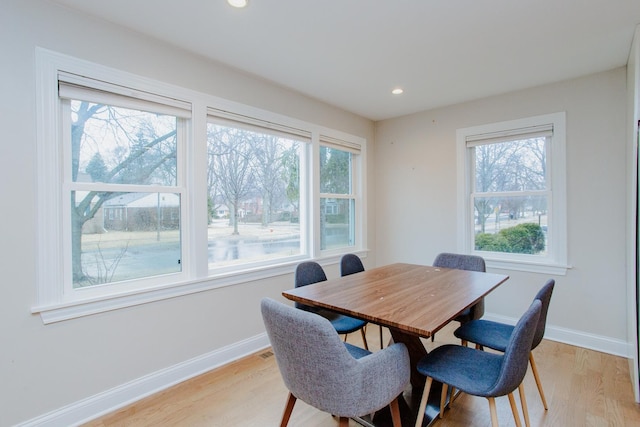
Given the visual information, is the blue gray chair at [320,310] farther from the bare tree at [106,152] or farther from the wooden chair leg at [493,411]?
the bare tree at [106,152]

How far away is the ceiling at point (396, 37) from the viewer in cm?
196

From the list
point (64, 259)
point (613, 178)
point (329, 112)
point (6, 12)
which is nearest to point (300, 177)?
point (329, 112)

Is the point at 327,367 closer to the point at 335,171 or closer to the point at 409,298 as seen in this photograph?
the point at 409,298

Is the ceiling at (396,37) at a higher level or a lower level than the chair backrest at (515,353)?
higher

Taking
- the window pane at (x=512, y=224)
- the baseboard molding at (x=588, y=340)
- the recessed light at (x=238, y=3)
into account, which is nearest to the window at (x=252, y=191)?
the recessed light at (x=238, y=3)

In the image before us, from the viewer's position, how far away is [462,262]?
2922 mm

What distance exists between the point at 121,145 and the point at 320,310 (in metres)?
1.91

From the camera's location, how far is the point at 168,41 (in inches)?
92.4

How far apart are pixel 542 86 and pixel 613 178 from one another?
1.11m

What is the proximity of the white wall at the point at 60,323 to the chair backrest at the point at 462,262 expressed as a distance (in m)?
2.18

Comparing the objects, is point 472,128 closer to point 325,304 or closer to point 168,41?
point 325,304

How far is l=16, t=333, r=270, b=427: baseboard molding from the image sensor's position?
1896mm

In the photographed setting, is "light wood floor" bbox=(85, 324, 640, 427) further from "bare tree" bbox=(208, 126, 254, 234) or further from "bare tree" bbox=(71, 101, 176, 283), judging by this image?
"bare tree" bbox=(208, 126, 254, 234)

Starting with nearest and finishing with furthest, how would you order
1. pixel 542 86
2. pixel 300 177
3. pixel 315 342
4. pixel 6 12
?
pixel 315 342 < pixel 6 12 < pixel 542 86 < pixel 300 177
